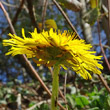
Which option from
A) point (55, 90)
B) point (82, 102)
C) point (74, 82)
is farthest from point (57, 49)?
point (74, 82)

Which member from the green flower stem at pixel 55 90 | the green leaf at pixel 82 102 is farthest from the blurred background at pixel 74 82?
the green flower stem at pixel 55 90

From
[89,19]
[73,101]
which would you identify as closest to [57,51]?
[89,19]

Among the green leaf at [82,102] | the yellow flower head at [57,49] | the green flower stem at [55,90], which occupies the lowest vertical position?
the green leaf at [82,102]

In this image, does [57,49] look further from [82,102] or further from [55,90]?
[82,102]

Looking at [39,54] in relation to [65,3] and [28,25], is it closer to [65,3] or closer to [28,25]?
[65,3]

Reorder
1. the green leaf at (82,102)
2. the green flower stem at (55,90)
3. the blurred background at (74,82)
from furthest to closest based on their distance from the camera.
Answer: the green leaf at (82,102), the blurred background at (74,82), the green flower stem at (55,90)

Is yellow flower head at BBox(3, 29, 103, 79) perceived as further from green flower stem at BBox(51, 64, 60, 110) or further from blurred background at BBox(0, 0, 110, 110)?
blurred background at BBox(0, 0, 110, 110)

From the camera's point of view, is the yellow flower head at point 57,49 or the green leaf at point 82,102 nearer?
the yellow flower head at point 57,49

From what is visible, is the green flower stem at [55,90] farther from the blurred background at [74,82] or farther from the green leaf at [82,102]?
the green leaf at [82,102]

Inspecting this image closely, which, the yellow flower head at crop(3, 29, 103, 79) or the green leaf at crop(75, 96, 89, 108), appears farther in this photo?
the green leaf at crop(75, 96, 89, 108)

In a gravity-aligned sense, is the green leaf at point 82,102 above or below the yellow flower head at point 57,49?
below

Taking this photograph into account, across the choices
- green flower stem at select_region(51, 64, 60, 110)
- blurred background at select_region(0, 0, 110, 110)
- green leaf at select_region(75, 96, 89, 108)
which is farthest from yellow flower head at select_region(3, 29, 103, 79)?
green leaf at select_region(75, 96, 89, 108)
